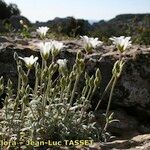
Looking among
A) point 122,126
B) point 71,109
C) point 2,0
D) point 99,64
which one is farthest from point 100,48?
point 2,0

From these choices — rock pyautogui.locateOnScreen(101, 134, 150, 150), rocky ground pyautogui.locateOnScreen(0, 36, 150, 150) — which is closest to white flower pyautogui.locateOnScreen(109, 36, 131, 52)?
rock pyautogui.locateOnScreen(101, 134, 150, 150)

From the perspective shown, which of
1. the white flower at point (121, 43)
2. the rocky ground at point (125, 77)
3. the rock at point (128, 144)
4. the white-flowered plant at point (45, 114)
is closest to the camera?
the rock at point (128, 144)

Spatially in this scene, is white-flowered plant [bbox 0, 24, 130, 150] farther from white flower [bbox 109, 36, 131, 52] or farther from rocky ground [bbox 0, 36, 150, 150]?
rocky ground [bbox 0, 36, 150, 150]

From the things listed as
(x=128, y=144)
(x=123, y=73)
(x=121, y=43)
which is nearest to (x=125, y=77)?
(x=123, y=73)

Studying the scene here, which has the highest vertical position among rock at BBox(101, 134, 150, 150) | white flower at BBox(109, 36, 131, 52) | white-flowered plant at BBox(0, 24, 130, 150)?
white flower at BBox(109, 36, 131, 52)

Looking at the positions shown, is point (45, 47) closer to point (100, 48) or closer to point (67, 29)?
point (100, 48)

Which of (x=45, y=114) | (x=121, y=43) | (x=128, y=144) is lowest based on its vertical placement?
(x=128, y=144)

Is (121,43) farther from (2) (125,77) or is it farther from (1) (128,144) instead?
(2) (125,77)

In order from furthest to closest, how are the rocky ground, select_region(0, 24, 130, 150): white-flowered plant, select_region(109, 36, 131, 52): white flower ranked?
the rocky ground, select_region(109, 36, 131, 52): white flower, select_region(0, 24, 130, 150): white-flowered plant

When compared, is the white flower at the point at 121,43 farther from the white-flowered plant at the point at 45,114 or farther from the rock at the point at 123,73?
the rock at the point at 123,73

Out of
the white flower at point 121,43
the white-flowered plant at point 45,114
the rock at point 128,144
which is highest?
the white flower at point 121,43

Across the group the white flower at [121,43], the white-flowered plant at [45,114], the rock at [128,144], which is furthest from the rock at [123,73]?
the rock at [128,144]

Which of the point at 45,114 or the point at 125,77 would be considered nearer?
the point at 45,114
